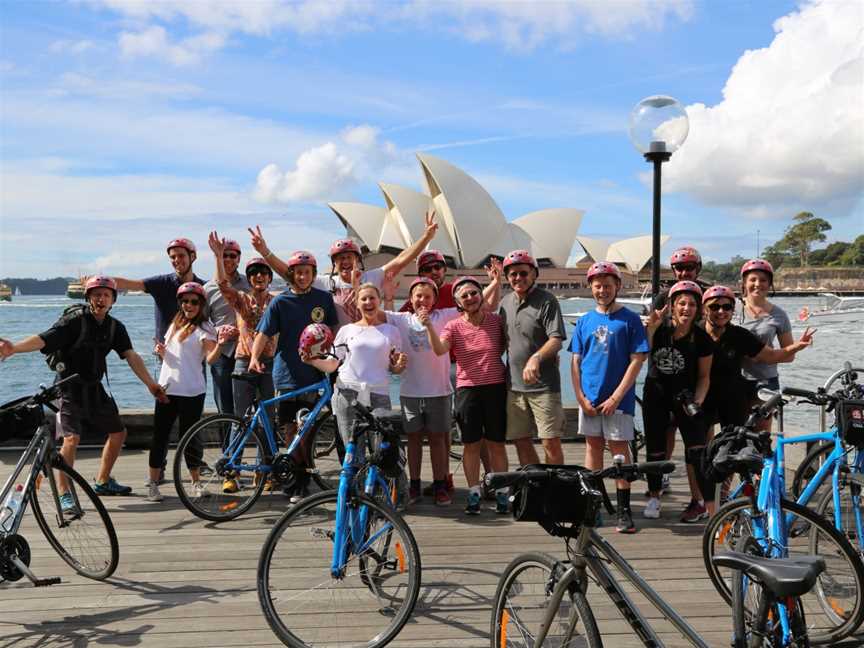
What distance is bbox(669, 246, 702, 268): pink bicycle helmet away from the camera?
16.2 ft

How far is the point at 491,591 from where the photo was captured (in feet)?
11.5

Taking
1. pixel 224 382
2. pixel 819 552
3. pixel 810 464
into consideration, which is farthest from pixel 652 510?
pixel 224 382

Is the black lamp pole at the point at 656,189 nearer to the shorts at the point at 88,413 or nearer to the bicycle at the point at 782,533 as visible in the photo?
the bicycle at the point at 782,533

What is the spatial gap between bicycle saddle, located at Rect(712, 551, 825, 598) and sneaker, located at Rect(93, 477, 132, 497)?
4536 mm

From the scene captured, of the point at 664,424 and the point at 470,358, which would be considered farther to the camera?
the point at 470,358

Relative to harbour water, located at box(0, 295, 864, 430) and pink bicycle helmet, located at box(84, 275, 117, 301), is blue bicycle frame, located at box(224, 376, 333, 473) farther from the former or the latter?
harbour water, located at box(0, 295, 864, 430)

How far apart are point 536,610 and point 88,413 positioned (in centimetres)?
362

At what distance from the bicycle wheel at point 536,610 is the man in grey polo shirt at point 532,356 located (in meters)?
2.25

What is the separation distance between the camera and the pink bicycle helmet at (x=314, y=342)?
4465 millimetres

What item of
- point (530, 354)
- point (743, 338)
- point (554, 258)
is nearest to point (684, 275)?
point (743, 338)

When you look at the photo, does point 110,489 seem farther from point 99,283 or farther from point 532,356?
point 532,356

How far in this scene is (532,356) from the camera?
4570 millimetres

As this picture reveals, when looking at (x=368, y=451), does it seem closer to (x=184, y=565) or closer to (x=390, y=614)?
(x=390, y=614)

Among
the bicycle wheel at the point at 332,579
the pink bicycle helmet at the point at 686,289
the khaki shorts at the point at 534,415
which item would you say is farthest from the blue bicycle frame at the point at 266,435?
the pink bicycle helmet at the point at 686,289
